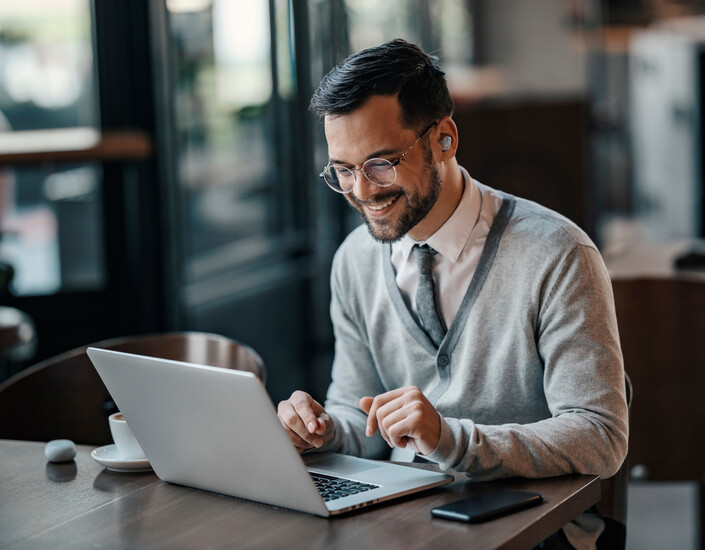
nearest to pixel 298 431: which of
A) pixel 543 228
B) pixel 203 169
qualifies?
pixel 543 228

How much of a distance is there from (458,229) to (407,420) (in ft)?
1.48

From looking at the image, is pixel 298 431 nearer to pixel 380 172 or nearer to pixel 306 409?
pixel 306 409

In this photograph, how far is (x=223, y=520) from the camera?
1.20 metres

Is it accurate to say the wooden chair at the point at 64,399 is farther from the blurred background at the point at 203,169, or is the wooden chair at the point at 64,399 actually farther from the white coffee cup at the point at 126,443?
the blurred background at the point at 203,169

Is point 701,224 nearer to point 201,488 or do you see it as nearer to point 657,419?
point 657,419

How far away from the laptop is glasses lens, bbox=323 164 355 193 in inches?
17.4

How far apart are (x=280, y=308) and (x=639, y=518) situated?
172cm

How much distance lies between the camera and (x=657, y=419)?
2.71 meters

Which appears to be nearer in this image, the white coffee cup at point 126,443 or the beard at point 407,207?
the white coffee cup at point 126,443

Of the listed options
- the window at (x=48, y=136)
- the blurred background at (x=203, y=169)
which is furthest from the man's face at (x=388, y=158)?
the window at (x=48, y=136)

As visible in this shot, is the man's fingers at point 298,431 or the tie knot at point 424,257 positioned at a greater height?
the tie knot at point 424,257

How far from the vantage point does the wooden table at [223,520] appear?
1125 mm

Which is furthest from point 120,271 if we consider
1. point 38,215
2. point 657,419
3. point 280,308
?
point 657,419

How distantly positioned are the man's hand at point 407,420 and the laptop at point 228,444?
55mm
